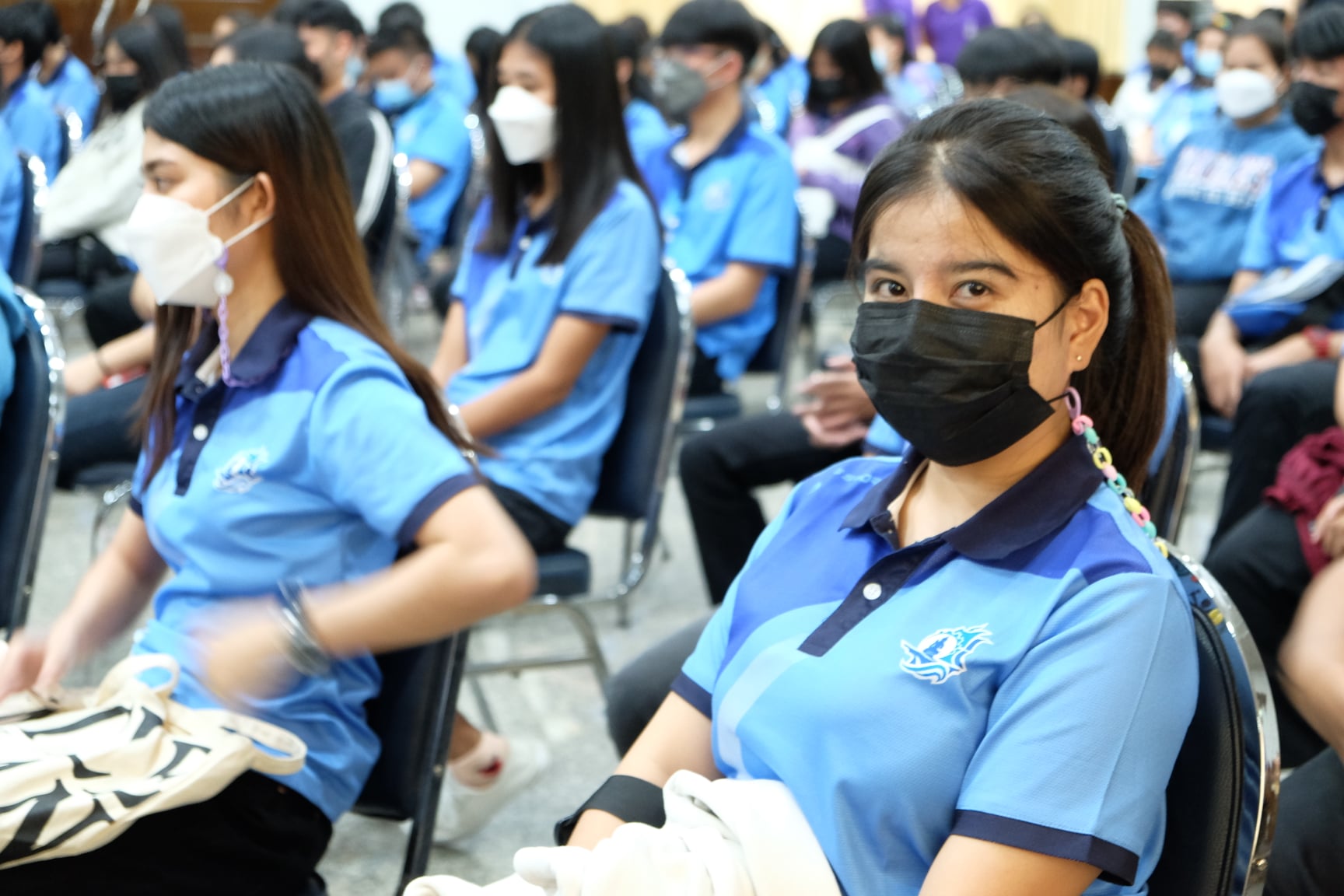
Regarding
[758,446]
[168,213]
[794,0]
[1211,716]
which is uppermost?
[168,213]

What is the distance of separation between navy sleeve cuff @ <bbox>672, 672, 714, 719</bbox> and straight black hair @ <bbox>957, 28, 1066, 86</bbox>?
2193mm

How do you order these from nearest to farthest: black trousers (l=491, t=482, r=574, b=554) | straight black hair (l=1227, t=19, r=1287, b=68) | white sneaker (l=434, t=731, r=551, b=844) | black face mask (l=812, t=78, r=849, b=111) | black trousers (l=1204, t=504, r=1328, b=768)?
black trousers (l=1204, t=504, r=1328, b=768), white sneaker (l=434, t=731, r=551, b=844), black trousers (l=491, t=482, r=574, b=554), straight black hair (l=1227, t=19, r=1287, b=68), black face mask (l=812, t=78, r=849, b=111)

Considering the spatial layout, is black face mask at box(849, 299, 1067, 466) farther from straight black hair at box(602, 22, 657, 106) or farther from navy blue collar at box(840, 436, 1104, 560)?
straight black hair at box(602, 22, 657, 106)

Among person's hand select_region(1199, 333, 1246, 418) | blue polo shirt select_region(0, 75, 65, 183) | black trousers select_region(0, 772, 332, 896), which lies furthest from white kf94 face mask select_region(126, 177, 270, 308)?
blue polo shirt select_region(0, 75, 65, 183)

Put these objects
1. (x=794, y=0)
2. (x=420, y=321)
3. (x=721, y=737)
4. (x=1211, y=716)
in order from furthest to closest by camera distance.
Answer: (x=794, y=0)
(x=420, y=321)
(x=721, y=737)
(x=1211, y=716)

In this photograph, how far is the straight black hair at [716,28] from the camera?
3547 millimetres

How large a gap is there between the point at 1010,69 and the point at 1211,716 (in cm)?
237

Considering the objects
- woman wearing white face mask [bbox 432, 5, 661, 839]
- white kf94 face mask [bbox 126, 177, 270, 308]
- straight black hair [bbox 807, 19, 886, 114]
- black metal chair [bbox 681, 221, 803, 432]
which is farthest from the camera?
straight black hair [bbox 807, 19, 886, 114]

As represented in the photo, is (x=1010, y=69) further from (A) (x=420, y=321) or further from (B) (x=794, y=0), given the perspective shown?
(B) (x=794, y=0)

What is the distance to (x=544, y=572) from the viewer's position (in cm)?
226

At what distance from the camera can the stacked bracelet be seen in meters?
1.34

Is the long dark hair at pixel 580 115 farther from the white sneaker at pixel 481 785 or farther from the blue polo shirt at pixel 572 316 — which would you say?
the white sneaker at pixel 481 785

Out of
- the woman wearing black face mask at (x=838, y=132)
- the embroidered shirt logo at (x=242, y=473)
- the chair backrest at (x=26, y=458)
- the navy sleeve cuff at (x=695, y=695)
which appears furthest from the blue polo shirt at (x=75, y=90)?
the navy sleeve cuff at (x=695, y=695)

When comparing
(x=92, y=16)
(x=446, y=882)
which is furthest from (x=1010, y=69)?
(x=92, y=16)
